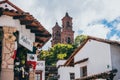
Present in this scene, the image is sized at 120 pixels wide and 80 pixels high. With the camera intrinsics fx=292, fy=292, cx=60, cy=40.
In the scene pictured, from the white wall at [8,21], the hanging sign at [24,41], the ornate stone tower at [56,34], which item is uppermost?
the ornate stone tower at [56,34]

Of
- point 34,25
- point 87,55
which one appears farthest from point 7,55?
point 87,55

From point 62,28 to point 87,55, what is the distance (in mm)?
60136

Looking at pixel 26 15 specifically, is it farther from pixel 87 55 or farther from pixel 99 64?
pixel 87 55

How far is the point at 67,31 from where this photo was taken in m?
87.4

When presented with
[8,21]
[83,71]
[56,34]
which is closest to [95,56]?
[83,71]

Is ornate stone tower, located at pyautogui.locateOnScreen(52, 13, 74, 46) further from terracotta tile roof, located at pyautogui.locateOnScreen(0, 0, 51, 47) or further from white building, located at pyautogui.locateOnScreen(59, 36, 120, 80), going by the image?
terracotta tile roof, located at pyautogui.locateOnScreen(0, 0, 51, 47)

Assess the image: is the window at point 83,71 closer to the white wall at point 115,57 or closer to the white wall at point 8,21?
the white wall at point 115,57

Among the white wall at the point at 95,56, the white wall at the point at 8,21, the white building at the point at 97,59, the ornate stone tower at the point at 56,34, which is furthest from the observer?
the ornate stone tower at the point at 56,34

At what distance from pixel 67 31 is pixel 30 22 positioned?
74163 millimetres

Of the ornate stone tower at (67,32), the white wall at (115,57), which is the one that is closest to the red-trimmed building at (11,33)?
the white wall at (115,57)

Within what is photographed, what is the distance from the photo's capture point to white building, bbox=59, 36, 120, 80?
24938 millimetres

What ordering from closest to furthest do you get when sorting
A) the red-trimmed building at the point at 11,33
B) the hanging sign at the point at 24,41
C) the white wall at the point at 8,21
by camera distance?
the hanging sign at the point at 24,41, the red-trimmed building at the point at 11,33, the white wall at the point at 8,21

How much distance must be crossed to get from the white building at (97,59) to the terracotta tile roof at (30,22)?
10.6m

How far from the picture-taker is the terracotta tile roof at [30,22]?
41.2 ft
